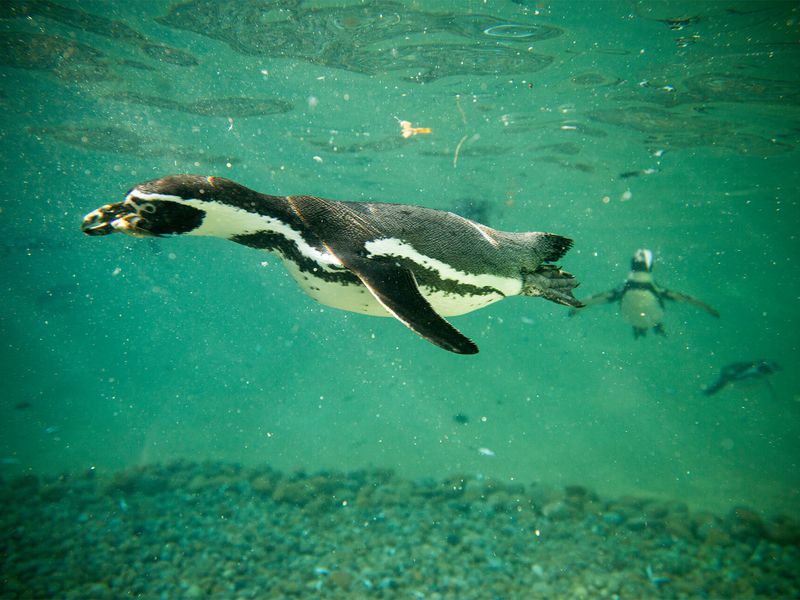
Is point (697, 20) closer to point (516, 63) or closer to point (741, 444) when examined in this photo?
point (516, 63)

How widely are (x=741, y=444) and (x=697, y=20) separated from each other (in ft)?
104

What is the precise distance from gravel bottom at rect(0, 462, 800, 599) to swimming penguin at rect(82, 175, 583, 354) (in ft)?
15.3

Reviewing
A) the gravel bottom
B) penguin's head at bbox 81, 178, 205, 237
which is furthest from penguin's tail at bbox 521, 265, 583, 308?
the gravel bottom

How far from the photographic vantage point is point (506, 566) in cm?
611

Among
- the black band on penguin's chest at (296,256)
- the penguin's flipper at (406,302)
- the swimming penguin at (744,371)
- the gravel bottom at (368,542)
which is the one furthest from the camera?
the swimming penguin at (744,371)

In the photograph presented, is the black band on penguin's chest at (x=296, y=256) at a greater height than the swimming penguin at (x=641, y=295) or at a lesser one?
greater

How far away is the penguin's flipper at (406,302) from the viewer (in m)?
1.77

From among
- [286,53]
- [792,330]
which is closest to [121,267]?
[286,53]

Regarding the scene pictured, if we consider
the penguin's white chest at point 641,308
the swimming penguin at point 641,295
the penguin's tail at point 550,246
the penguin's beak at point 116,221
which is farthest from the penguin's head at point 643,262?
the penguin's beak at point 116,221

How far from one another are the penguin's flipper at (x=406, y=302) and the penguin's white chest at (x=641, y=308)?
1059 centimetres

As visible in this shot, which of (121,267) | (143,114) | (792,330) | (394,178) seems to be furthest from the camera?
(792,330)

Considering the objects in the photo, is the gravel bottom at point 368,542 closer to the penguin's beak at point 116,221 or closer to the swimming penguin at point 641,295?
the swimming penguin at point 641,295

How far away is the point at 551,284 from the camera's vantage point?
3219mm

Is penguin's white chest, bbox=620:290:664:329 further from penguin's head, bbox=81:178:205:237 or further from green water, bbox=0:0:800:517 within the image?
penguin's head, bbox=81:178:205:237
